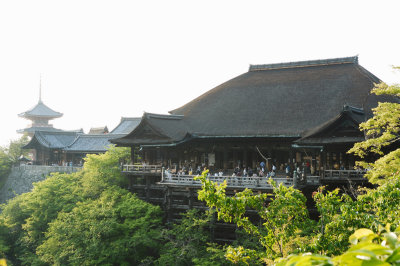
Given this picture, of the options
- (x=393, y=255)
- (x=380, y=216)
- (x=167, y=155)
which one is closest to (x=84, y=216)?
(x=167, y=155)

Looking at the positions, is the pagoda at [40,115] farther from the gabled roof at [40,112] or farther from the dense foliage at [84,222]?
the dense foliage at [84,222]

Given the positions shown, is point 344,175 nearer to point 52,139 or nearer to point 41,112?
point 52,139

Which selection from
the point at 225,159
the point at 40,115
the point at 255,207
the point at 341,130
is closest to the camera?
the point at 255,207

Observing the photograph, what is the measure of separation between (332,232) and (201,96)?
2740cm

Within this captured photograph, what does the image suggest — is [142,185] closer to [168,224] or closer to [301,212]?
[168,224]

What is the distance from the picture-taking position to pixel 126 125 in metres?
51.4

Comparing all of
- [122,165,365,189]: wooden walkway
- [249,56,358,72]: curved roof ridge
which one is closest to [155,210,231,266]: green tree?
[122,165,365,189]: wooden walkway

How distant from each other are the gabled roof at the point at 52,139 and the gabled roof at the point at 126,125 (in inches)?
243

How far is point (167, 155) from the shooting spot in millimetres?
31625

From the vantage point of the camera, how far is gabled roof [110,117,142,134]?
5006 cm

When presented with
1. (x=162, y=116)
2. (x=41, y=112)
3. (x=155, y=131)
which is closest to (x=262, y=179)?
(x=155, y=131)

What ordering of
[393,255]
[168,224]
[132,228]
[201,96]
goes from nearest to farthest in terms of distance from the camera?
[393,255]
[132,228]
[168,224]
[201,96]

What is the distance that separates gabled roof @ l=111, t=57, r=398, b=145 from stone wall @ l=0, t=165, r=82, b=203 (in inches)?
723

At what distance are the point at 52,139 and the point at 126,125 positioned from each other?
10888 millimetres
